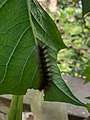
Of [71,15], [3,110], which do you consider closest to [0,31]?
[3,110]

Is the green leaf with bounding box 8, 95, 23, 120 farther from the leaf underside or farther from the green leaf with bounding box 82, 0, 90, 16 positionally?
the green leaf with bounding box 82, 0, 90, 16

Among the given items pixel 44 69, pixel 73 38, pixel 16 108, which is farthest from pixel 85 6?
pixel 73 38

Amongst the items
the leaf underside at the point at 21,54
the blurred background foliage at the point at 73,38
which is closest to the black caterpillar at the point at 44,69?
the leaf underside at the point at 21,54

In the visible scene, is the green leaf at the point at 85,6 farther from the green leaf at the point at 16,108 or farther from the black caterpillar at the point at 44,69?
the green leaf at the point at 16,108

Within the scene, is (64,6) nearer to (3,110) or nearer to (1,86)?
(3,110)

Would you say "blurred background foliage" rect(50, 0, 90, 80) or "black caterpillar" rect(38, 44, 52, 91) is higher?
"blurred background foliage" rect(50, 0, 90, 80)

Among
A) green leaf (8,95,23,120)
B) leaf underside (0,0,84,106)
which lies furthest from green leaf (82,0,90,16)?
green leaf (8,95,23,120)
